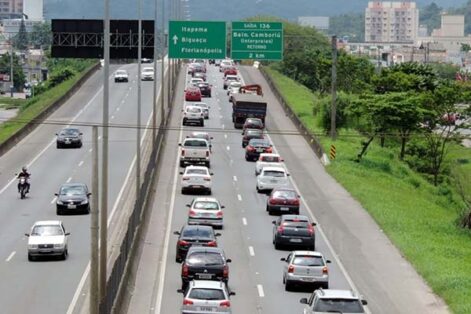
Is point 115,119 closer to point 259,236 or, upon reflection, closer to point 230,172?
point 230,172

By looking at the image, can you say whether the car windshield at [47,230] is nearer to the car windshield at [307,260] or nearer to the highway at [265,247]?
the highway at [265,247]

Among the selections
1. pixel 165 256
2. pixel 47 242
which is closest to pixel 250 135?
pixel 165 256

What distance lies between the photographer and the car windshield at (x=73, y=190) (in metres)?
51.9

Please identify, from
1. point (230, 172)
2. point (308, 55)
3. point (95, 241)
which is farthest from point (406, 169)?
point (308, 55)

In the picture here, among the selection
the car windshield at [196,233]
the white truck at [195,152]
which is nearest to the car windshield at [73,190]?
the car windshield at [196,233]

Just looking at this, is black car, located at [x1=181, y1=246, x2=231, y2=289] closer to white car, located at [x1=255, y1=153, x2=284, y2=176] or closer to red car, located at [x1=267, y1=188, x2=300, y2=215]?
red car, located at [x1=267, y1=188, x2=300, y2=215]

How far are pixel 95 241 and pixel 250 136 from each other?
163 ft

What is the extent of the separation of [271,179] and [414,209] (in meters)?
7.40

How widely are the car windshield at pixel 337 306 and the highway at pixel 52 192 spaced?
7.61 meters

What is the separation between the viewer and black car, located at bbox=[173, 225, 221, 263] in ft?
132

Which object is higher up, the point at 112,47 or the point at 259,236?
the point at 112,47

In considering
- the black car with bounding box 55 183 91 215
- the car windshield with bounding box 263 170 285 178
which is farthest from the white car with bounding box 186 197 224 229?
the car windshield with bounding box 263 170 285 178

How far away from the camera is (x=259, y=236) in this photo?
48.0 metres

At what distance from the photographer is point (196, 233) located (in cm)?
4081
